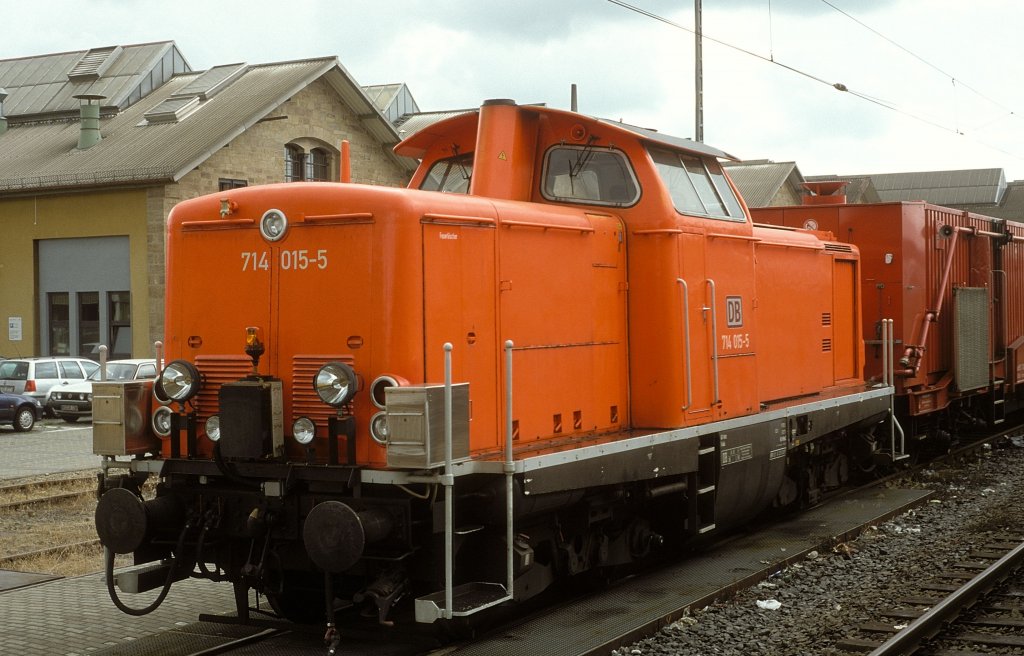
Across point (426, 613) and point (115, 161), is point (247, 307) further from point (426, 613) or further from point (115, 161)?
point (115, 161)

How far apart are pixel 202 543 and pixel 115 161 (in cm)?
2471

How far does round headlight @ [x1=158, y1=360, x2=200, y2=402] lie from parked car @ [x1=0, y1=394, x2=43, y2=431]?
1809 cm

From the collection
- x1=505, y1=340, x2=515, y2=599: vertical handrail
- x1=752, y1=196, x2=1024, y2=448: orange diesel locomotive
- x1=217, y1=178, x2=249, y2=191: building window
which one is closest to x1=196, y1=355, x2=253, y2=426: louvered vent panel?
x1=505, y1=340, x2=515, y2=599: vertical handrail

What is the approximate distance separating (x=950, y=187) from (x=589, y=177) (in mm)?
72197

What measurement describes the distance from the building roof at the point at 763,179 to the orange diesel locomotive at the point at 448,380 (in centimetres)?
3795

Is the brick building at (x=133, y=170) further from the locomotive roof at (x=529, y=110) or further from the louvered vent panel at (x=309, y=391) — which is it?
the louvered vent panel at (x=309, y=391)

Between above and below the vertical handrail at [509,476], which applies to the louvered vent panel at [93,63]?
above

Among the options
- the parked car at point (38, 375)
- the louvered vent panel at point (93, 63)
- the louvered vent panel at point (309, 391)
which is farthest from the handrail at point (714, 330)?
the louvered vent panel at point (93, 63)

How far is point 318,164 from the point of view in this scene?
32.5 m

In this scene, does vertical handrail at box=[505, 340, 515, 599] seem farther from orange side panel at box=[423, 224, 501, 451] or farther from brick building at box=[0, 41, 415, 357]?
brick building at box=[0, 41, 415, 357]

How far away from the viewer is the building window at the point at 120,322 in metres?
29.6

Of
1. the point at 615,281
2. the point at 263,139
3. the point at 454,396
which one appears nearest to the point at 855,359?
the point at 615,281

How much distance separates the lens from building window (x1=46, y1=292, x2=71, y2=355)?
30.7m

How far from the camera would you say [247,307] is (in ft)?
23.0
